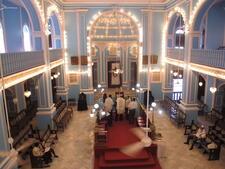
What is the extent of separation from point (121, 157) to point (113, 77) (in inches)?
574

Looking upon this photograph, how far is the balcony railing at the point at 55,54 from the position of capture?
1374cm

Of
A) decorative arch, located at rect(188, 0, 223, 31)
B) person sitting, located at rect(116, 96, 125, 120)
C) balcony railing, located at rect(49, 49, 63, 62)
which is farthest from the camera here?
balcony railing, located at rect(49, 49, 63, 62)

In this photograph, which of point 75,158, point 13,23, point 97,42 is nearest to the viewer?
point 75,158

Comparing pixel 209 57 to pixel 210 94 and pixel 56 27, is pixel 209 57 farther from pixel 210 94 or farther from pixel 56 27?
pixel 56 27

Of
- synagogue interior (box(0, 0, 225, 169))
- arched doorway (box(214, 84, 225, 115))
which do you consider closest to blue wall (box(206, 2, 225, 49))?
synagogue interior (box(0, 0, 225, 169))

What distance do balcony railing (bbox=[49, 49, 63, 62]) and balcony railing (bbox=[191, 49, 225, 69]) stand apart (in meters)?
8.47

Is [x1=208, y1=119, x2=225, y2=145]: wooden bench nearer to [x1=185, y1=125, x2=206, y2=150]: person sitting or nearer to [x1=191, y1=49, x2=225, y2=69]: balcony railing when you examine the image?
[x1=185, y1=125, x2=206, y2=150]: person sitting

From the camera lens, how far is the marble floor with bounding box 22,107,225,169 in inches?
376

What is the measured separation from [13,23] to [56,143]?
8.78m

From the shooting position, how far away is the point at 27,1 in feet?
35.4

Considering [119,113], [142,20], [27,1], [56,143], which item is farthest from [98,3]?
[56,143]

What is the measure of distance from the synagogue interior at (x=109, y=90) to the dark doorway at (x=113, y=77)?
0.23m

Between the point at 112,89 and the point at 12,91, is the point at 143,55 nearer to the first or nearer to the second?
the point at 112,89

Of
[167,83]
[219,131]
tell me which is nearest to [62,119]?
[219,131]
